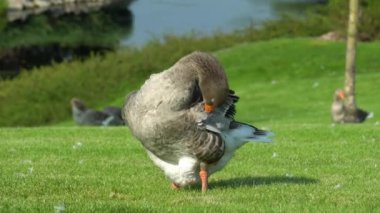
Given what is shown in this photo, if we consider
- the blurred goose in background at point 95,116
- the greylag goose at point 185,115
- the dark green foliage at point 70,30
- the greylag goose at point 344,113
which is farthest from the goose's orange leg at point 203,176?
the dark green foliage at point 70,30

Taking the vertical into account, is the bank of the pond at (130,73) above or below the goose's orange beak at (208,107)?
below

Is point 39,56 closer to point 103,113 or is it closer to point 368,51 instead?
point 368,51

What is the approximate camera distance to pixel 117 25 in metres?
78.3

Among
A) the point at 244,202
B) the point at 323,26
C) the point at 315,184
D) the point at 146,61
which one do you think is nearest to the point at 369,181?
the point at 315,184

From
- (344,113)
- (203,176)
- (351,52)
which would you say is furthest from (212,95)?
(351,52)

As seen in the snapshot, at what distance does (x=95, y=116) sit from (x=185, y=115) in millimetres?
19453

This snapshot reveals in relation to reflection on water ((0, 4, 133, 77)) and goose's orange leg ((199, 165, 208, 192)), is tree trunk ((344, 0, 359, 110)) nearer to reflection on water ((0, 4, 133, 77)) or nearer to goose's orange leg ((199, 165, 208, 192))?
goose's orange leg ((199, 165, 208, 192))

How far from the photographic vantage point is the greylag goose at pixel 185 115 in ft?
32.6

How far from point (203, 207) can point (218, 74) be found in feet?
→ 5.15

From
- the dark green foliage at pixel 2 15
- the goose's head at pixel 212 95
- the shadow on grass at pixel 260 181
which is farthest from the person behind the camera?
the dark green foliage at pixel 2 15

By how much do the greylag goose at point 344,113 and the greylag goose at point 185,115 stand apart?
1544cm

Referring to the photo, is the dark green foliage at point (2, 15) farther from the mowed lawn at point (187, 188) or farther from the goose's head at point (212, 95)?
the goose's head at point (212, 95)

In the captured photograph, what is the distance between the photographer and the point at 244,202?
972 cm

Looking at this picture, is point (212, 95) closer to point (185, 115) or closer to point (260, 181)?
point (185, 115)
